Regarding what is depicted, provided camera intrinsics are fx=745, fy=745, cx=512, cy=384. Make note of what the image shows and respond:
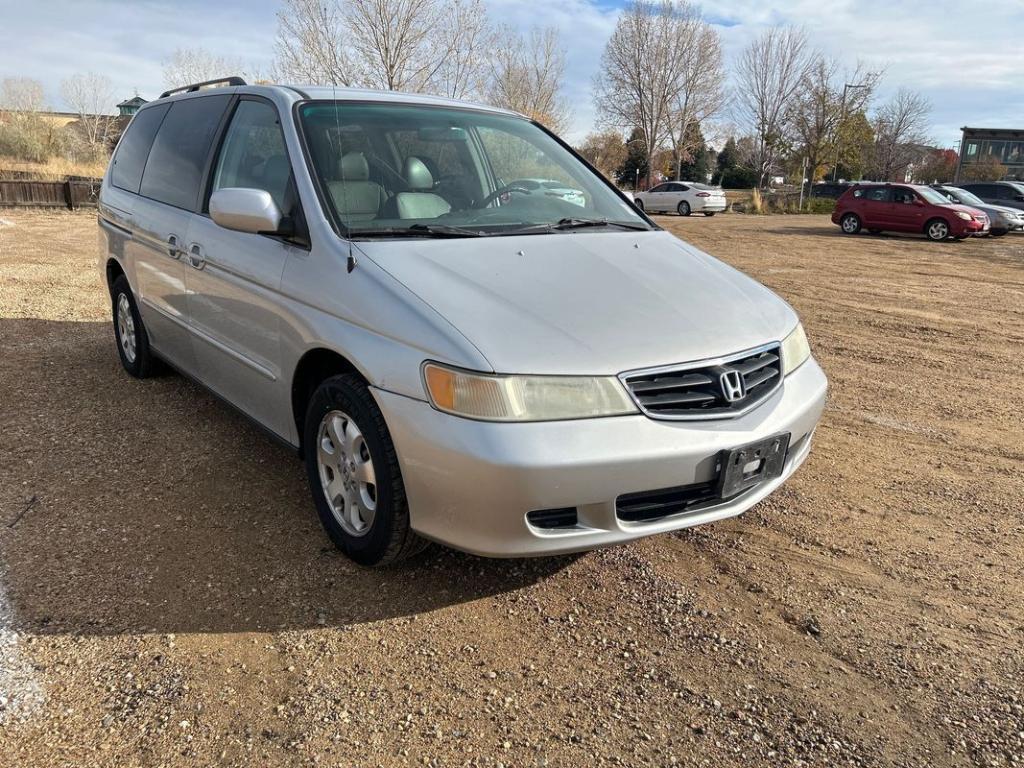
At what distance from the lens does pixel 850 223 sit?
69.7ft

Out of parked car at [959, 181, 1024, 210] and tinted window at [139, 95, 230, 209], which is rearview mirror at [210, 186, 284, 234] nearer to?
tinted window at [139, 95, 230, 209]

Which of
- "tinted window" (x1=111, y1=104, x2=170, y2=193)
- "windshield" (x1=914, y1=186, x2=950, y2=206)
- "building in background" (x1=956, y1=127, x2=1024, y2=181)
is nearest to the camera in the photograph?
"tinted window" (x1=111, y1=104, x2=170, y2=193)

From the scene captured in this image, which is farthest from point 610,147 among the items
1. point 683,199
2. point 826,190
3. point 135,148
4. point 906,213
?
point 135,148

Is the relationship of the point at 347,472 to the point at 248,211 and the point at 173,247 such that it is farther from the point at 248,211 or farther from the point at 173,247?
the point at 173,247

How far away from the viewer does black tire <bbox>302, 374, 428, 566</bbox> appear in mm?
2578

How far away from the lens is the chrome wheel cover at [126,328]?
5164 millimetres

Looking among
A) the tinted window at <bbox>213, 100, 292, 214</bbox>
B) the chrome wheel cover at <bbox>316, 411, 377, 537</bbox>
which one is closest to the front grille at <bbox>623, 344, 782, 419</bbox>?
the chrome wheel cover at <bbox>316, 411, 377, 537</bbox>

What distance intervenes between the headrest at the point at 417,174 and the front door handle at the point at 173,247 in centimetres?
143

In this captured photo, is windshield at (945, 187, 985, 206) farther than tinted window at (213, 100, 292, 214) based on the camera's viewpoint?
Yes

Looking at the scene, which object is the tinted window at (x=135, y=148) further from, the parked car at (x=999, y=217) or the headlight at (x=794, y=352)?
the parked car at (x=999, y=217)

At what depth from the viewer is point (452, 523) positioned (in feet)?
8.05

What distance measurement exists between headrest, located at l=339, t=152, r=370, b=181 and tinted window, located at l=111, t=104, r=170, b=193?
7.34ft

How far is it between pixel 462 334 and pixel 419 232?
829 millimetres

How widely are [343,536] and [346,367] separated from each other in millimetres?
677
